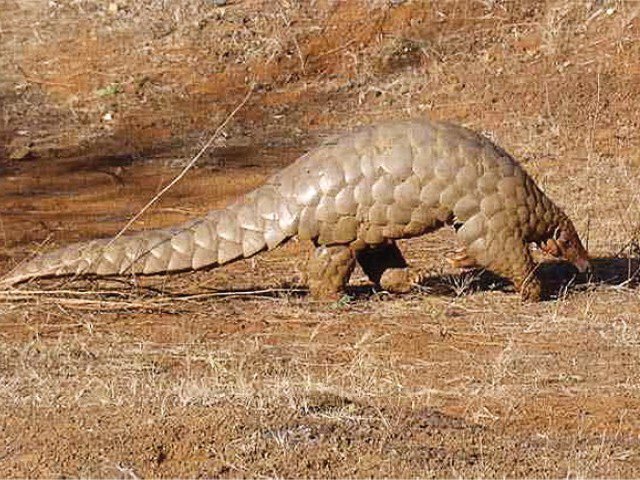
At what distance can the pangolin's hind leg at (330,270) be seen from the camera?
8.37m

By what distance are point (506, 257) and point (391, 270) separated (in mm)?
819

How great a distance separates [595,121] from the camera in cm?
1358

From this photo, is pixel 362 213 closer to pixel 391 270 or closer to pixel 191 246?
Result: pixel 391 270

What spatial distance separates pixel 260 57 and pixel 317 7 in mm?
1371

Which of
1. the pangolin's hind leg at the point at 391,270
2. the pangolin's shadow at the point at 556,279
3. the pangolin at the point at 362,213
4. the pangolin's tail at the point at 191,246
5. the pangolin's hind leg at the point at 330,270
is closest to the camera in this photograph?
the pangolin at the point at 362,213

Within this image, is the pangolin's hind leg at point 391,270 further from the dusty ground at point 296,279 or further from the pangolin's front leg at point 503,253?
the pangolin's front leg at point 503,253

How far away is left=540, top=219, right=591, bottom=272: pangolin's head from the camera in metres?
8.68

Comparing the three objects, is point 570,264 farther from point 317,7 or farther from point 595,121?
point 317,7

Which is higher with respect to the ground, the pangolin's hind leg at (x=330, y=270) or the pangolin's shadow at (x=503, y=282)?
the pangolin's hind leg at (x=330, y=270)

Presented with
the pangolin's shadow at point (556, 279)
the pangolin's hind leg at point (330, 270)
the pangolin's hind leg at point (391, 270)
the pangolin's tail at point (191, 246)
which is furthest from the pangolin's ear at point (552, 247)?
the pangolin's tail at point (191, 246)

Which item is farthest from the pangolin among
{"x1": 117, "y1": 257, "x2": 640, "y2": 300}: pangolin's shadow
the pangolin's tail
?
{"x1": 117, "y1": 257, "x2": 640, "y2": 300}: pangolin's shadow

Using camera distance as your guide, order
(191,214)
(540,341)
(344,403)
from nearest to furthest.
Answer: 1. (344,403)
2. (540,341)
3. (191,214)

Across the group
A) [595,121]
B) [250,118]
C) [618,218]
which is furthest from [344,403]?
[250,118]

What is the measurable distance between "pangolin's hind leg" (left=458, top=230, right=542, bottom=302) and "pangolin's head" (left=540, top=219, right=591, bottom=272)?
0.89ft
